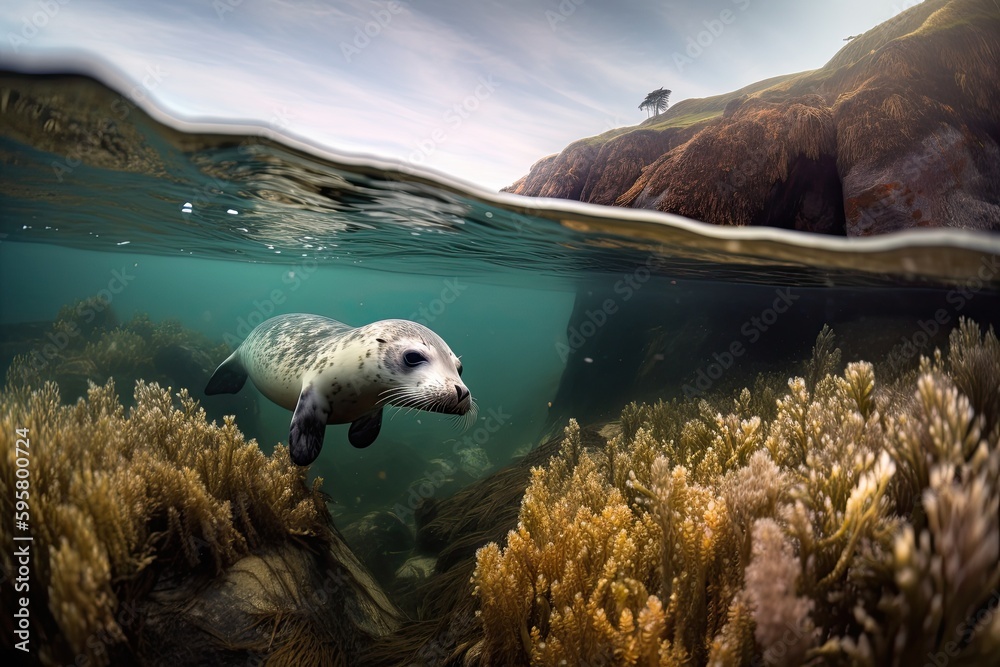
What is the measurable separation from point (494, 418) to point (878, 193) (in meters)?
17.7

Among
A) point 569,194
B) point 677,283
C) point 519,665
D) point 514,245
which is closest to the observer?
point 519,665

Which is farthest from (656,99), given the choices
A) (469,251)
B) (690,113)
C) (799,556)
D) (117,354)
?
(117,354)

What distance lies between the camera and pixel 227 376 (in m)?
7.27

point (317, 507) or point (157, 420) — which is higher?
point (157, 420)

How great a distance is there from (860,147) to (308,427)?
26.9 ft

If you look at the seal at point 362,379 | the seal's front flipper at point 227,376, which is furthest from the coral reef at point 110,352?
the seal at point 362,379

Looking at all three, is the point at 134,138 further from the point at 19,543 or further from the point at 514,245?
the point at 514,245

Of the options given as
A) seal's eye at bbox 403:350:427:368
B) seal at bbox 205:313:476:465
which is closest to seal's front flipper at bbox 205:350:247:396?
seal at bbox 205:313:476:465

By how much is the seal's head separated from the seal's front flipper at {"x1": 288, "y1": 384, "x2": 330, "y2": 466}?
607mm

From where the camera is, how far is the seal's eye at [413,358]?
4262mm

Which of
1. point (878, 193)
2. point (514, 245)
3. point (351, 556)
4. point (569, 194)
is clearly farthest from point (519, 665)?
point (514, 245)

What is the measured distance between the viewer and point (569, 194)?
8.68 metres

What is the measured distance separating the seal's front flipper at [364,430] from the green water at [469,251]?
3752 mm

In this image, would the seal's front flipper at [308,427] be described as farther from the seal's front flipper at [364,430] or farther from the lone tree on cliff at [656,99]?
the lone tree on cliff at [656,99]
